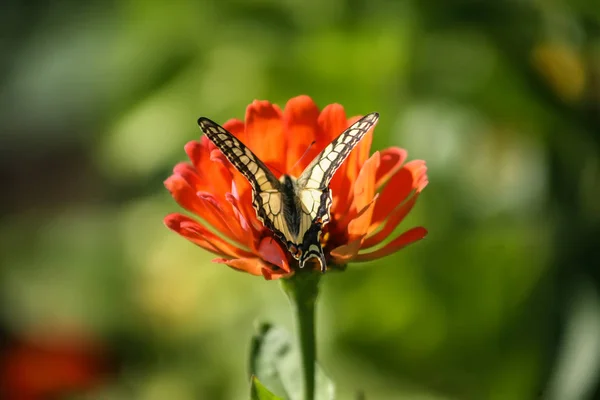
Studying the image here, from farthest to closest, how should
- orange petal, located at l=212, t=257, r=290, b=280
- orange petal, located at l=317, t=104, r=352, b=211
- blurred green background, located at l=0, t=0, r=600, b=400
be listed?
1. blurred green background, located at l=0, t=0, r=600, b=400
2. orange petal, located at l=317, t=104, r=352, b=211
3. orange petal, located at l=212, t=257, r=290, b=280

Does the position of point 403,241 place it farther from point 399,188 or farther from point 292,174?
point 292,174

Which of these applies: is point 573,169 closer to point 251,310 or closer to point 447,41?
point 447,41

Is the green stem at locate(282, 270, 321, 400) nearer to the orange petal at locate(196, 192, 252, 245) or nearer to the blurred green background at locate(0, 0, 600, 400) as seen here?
the orange petal at locate(196, 192, 252, 245)

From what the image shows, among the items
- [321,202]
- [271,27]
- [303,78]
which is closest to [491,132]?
[303,78]

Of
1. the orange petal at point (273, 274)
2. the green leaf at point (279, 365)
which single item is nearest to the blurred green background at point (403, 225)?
the green leaf at point (279, 365)

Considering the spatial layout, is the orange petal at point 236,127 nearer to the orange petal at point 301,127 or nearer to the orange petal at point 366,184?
the orange petal at point 301,127

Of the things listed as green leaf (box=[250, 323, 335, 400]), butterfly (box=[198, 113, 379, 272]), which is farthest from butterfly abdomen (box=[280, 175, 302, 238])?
green leaf (box=[250, 323, 335, 400])
